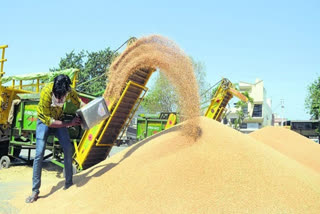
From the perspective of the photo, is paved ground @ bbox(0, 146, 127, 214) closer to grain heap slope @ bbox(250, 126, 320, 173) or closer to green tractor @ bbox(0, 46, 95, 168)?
green tractor @ bbox(0, 46, 95, 168)

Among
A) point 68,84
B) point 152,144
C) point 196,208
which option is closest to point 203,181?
point 196,208

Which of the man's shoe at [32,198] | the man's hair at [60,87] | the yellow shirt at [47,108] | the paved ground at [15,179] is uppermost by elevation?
the man's hair at [60,87]

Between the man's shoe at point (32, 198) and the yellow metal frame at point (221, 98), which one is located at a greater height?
the yellow metal frame at point (221, 98)

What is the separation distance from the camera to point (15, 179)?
688 centimetres

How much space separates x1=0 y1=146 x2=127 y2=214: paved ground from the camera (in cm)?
439

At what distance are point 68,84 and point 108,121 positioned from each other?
135cm

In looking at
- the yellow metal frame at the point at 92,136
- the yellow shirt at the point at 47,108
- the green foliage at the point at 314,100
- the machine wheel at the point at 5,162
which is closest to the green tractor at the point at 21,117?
the machine wheel at the point at 5,162

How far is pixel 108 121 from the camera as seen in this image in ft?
18.2

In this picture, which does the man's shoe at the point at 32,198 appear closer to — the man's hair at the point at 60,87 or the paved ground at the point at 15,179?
the paved ground at the point at 15,179

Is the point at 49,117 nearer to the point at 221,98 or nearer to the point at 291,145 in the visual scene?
the point at 291,145

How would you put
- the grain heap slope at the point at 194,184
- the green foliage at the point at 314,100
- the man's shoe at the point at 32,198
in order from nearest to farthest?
the grain heap slope at the point at 194,184 < the man's shoe at the point at 32,198 < the green foliage at the point at 314,100

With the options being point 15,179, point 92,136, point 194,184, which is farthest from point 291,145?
point 15,179

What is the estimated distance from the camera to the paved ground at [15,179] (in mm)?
4393

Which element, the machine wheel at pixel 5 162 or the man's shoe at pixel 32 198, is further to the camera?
the machine wheel at pixel 5 162
